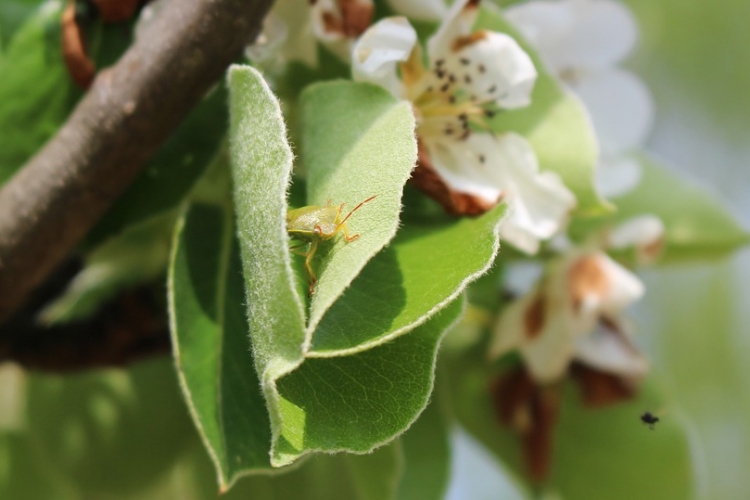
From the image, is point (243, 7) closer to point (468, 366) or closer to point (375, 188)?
point (375, 188)

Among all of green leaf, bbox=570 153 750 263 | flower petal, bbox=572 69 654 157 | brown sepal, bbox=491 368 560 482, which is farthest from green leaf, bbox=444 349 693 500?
flower petal, bbox=572 69 654 157

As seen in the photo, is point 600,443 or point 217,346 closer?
point 217,346

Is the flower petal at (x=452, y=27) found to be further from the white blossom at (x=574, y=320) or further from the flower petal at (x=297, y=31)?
the white blossom at (x=574, y=320)

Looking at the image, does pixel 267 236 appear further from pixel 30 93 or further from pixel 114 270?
pixel 114 270

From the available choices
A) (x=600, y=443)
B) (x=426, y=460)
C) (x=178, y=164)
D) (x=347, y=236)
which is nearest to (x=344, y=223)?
(x=347, y=236)

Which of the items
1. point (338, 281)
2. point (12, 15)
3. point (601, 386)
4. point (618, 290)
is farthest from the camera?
point (601, 386)

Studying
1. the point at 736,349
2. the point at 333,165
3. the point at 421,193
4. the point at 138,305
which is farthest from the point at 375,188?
the point at 736,349

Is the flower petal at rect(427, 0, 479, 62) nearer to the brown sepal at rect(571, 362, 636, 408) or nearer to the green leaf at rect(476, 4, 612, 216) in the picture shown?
the green leaf at rect(476, 4, 612, 216)
